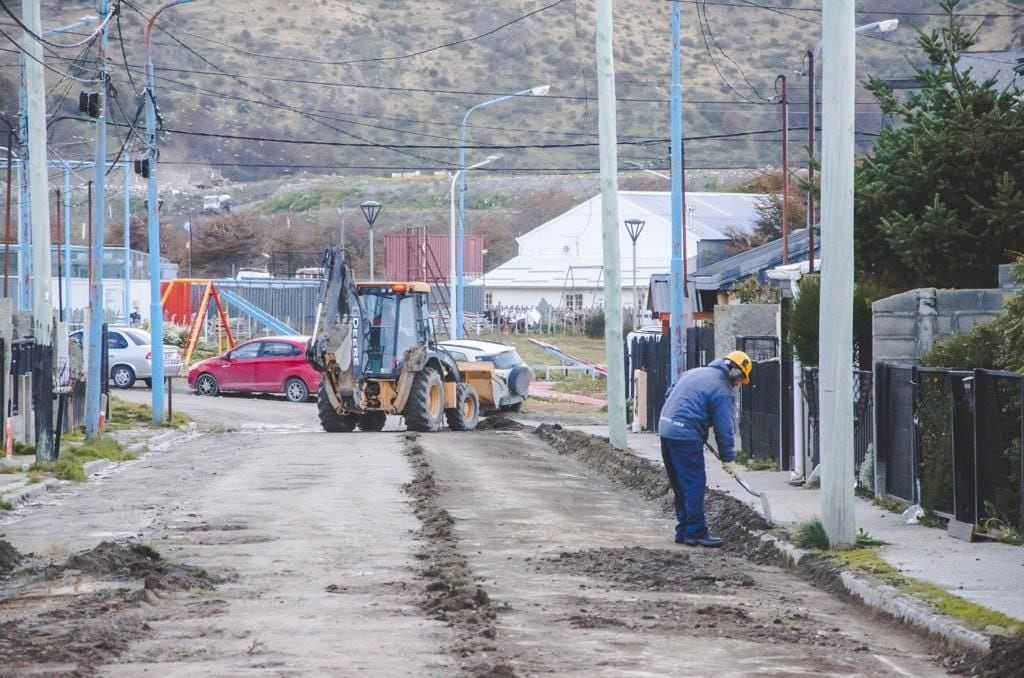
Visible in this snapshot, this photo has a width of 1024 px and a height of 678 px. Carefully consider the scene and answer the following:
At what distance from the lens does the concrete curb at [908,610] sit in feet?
30.6

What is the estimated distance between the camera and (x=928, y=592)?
10.8 metres

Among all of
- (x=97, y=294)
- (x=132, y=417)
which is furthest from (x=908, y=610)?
(x=132, y=417)

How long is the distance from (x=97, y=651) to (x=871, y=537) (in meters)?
7.31

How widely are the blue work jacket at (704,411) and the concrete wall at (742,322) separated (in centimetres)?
996

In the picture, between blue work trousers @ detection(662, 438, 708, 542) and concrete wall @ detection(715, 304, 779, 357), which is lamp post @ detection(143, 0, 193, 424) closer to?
concrete wall @ detection(715, 304, 779, 357)

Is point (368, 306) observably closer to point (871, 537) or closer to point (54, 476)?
point (54, 476)

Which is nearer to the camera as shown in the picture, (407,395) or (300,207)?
(407,395)

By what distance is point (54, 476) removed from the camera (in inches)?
796

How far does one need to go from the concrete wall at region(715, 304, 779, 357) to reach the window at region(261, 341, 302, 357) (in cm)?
1761

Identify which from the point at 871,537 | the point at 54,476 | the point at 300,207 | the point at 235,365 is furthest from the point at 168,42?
the point at 871,537

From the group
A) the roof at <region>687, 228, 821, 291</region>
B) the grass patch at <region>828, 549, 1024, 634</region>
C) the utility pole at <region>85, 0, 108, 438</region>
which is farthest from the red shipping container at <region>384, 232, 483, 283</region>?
the grass patch at <region>828, 549, 1024, 634</region>

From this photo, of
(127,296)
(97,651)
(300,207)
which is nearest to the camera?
(97,651)

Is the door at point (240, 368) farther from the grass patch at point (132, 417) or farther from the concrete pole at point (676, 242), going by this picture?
the concrete pole at point (676, 242)

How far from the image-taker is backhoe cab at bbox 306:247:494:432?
2884cm
